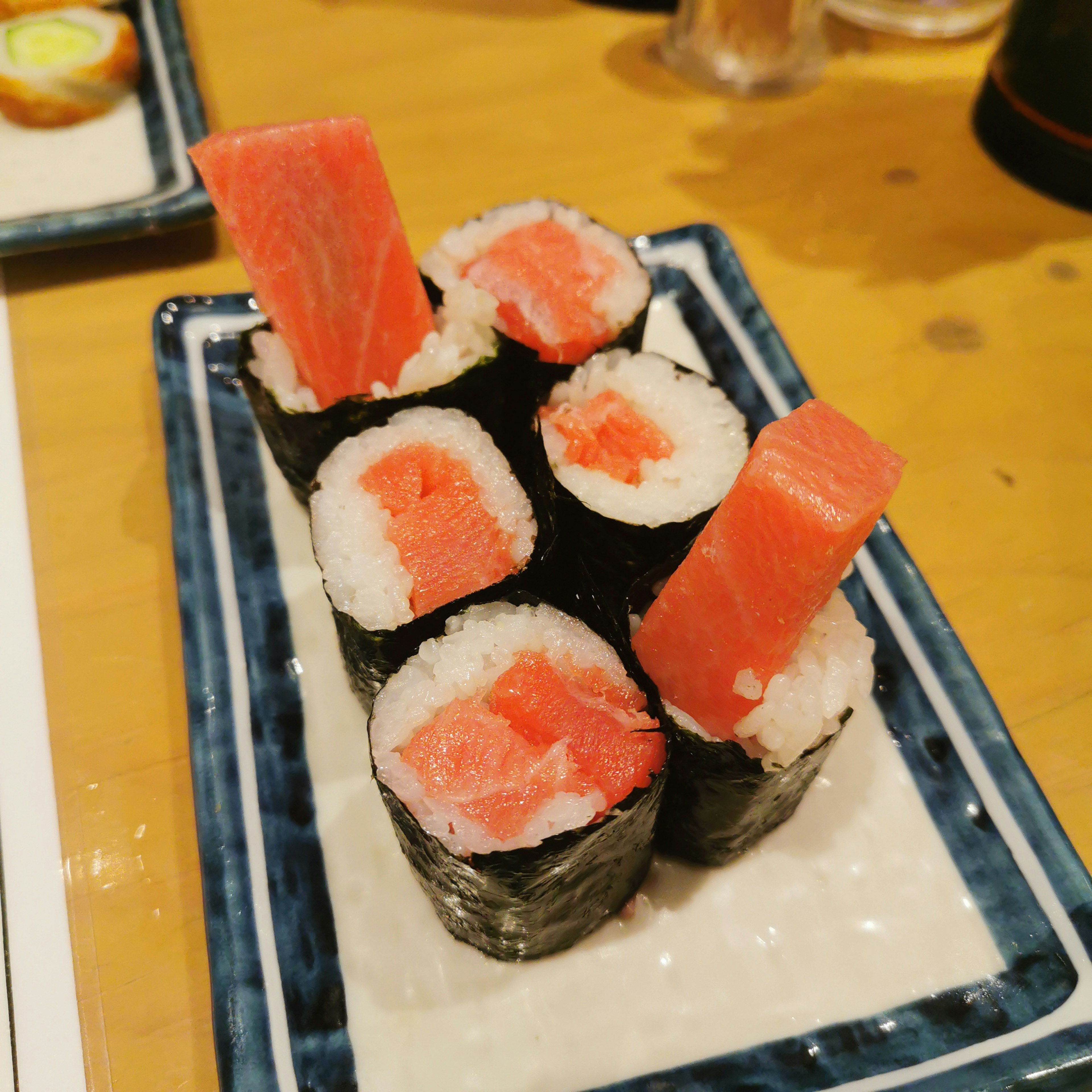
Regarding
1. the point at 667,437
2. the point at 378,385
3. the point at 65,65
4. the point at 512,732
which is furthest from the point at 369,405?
the point at 65,65

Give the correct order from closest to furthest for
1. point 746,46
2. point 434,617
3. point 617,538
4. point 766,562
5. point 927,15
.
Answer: point 766,562, point 434,617, point 617,538, point 746,46, point 927,15

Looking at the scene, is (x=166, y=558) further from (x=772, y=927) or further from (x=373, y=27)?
(x=373, y=27)

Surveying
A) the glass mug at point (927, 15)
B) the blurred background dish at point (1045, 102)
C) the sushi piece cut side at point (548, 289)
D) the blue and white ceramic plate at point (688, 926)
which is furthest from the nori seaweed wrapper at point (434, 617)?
the glass mug at point (927, 15)

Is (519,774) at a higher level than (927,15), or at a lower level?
lower

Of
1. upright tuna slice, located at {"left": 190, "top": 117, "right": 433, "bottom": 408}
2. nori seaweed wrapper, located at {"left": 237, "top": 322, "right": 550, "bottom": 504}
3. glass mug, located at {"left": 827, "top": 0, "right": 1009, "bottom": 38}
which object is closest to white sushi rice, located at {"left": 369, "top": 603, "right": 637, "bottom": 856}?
nori seaweed wrapper, located at {"left": 237, "top": 322, "right": 550, "bottom": 504}

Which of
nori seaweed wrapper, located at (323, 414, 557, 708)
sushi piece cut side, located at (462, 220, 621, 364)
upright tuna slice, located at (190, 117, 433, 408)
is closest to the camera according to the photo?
nori seaweed wrapper, located at (323, 414, 557, 708)

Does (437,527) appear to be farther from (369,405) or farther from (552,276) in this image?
(552,276)

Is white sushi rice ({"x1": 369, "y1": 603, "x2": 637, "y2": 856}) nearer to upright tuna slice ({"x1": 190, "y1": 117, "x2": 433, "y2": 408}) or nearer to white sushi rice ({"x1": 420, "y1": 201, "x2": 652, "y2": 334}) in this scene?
upright tuna slice ({"x1": 190, "y1": 117, "x2": 433, "y2": 408})
